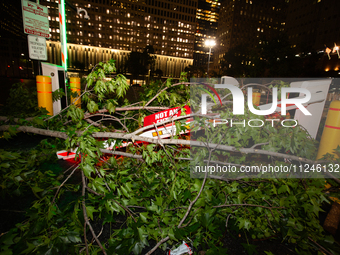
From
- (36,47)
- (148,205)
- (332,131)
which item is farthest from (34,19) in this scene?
(332,131)

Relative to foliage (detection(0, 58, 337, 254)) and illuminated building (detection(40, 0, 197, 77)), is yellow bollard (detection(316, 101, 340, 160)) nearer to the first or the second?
foliage (detection(0, 58, 337, 254))

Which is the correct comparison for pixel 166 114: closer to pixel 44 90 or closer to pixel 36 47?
pixel 44 90

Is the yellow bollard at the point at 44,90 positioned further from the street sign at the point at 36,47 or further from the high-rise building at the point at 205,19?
the high-rise building at the point at 205,19

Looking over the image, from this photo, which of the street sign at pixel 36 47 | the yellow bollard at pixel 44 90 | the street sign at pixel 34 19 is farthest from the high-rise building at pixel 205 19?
the yellow bollard at pixel 44 90

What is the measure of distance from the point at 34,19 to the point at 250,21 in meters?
142

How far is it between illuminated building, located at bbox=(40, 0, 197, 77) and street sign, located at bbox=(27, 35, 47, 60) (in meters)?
83.3

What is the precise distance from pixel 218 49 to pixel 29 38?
13745cm

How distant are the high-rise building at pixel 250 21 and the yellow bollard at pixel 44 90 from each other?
395ft

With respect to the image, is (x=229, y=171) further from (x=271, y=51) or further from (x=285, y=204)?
(x=271, y=51)

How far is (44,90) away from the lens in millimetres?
5742

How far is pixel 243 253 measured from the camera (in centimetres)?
232

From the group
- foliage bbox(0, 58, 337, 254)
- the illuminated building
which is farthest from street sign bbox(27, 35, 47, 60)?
the illuminated building

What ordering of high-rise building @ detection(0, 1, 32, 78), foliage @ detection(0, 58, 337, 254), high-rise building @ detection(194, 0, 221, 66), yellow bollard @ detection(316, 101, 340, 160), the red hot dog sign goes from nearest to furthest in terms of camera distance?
foliage @ detection(0, 58, 337, 254)
the red hot dog sign
yellow bollard @ detection(316, 101, 340, 160)
high-rise building @ detection(0, 1, 32, 78)
high-rise building @ detection(194, 0, 221, 66)

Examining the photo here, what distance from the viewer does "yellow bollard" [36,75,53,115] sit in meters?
5.66
